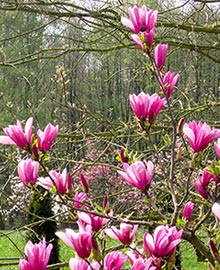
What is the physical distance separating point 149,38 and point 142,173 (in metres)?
0.38

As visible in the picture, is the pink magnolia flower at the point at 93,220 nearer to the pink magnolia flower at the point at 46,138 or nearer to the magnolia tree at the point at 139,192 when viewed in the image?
the magnolia tree at the point at 139,192

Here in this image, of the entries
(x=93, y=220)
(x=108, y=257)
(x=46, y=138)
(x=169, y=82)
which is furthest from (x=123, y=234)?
(x=169, y=82)

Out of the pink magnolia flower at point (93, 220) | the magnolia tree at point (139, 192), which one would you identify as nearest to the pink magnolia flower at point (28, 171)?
the magnolia tree at point (139, 192)

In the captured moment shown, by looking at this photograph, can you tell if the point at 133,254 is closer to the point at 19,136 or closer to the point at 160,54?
the point at 19,136

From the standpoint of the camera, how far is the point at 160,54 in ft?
4.48

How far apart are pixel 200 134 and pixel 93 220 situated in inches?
11.7

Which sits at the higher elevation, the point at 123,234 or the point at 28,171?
the point at 28,171

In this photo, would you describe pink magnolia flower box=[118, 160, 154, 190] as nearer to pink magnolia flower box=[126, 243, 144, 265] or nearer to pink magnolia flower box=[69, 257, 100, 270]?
pink magnolia flower box=[126, 243, 144, 265]

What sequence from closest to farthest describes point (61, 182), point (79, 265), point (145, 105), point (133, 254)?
point (79, 265) < point (133, 254) < point (145, 105) < point (61, 182)

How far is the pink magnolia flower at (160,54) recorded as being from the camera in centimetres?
135

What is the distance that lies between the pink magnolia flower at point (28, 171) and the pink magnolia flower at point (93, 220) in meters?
0.17

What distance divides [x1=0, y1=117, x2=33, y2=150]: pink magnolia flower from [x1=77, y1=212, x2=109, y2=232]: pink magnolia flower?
218 millimetres

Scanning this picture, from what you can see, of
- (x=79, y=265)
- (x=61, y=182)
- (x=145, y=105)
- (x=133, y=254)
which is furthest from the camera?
(x=61, y=182)

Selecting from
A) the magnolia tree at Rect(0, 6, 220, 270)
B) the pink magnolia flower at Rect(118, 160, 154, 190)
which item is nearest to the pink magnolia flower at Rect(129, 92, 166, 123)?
the magnolia tree at Rect(0, 6, 220, 270)
